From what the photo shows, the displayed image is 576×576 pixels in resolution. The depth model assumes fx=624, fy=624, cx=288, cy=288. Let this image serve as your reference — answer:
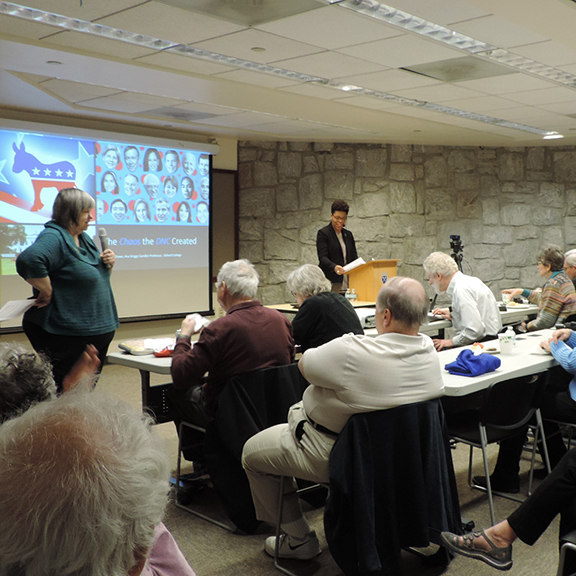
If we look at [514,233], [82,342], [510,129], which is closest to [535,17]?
[82,342]

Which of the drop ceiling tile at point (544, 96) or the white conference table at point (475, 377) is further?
the drop ceiling tile at point (544, 96)

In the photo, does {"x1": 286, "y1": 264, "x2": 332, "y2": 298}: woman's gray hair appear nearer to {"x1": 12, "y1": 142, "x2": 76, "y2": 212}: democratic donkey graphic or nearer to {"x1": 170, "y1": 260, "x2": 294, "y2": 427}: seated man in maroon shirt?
{"x1": 170, "y1": 260, "x2": 294, "y2": 427}: seated man in maroon shirt

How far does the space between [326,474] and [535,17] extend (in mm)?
2768

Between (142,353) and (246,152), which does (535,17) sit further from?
(246,152)

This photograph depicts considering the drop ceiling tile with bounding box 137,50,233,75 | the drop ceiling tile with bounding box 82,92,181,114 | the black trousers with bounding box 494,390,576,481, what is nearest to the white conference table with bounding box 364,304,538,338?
the black trousers with bounding box 494,390,576,481

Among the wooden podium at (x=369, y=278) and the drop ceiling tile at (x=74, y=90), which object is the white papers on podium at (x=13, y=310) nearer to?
the drop ceiling tile at (x=74, y=90)

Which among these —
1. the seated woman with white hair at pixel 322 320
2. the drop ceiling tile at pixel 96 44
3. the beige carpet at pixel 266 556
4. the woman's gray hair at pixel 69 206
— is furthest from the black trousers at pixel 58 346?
the drop ceiling tile at pixel 96 44

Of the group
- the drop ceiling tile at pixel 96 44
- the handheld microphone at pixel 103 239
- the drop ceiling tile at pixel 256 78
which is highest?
the drop ceiling tile at pixel 256 78

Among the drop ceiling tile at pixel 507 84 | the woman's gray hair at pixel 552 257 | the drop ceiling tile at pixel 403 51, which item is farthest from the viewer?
the drop ceiling tile at pixel 507 84

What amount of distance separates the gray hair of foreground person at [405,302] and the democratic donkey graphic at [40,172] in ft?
15.8

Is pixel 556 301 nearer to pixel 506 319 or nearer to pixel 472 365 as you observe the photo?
pixel 506 319

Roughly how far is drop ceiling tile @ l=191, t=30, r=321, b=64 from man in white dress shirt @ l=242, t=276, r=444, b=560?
2.14 m

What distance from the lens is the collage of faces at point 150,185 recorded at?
6676 millimetres

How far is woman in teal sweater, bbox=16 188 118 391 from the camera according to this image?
312cm
